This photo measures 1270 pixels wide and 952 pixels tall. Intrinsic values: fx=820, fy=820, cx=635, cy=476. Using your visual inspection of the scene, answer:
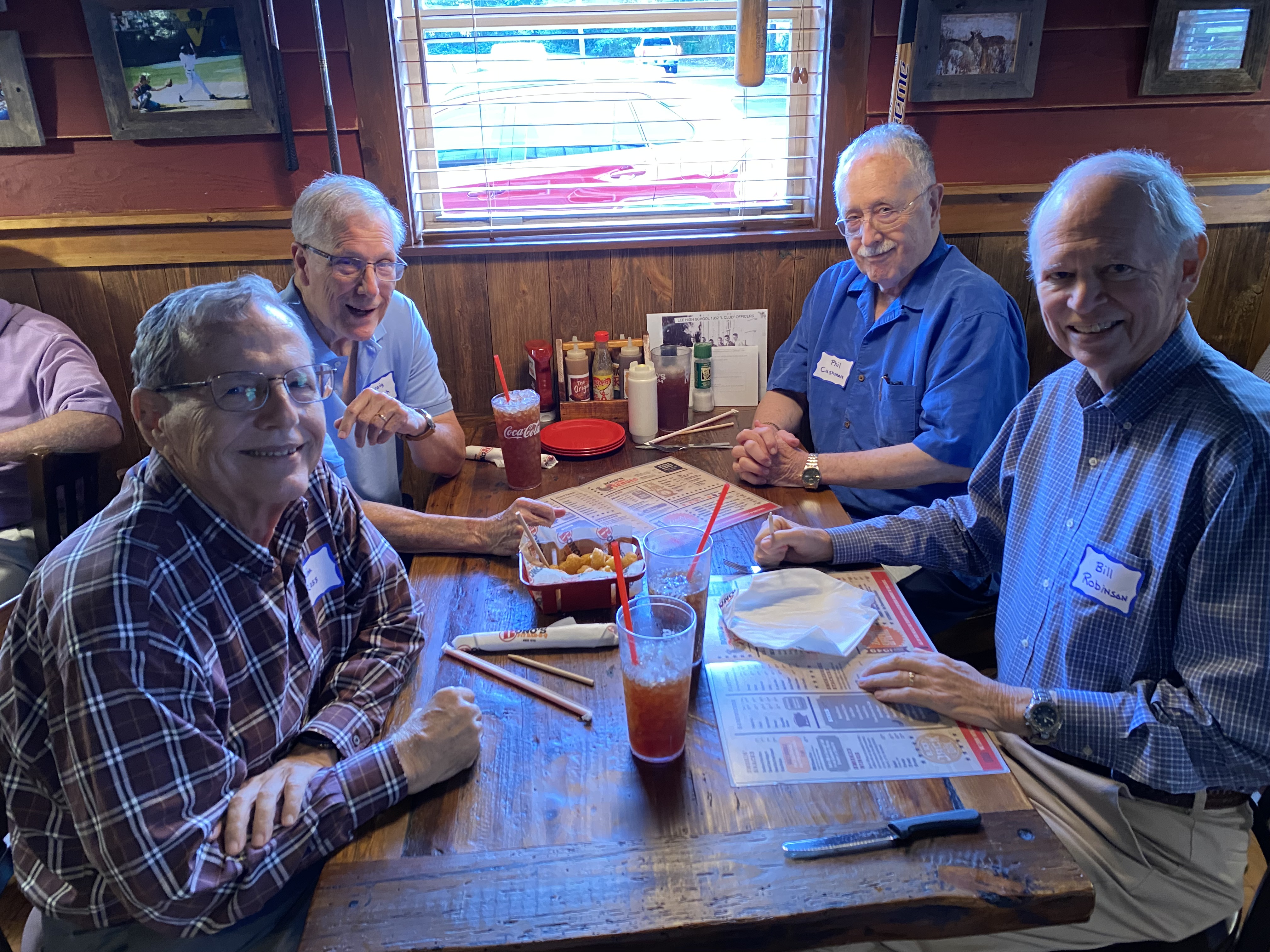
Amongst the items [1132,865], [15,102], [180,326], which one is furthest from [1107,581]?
[15,102]

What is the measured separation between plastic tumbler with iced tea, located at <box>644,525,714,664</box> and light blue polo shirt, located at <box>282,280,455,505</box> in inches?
34.4

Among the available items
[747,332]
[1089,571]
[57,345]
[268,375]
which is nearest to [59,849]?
[268,375]

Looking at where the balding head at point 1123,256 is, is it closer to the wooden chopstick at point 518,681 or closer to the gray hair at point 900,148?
the gray hair at point 900,148

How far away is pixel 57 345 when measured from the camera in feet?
7.61

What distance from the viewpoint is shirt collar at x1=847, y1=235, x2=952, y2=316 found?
2.04m

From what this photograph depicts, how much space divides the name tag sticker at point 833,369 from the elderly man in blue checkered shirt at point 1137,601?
84 centimetres

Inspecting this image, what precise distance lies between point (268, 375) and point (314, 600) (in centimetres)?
35

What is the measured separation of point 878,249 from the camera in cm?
205

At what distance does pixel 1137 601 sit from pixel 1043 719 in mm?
224

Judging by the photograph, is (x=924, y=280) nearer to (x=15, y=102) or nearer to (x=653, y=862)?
(x=653, y=862)

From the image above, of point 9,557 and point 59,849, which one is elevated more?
point 59,849

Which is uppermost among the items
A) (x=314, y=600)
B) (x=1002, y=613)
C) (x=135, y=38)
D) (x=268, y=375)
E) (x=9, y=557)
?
(x=135, y=38)

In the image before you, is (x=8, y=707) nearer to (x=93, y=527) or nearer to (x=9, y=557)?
(x=93, y=527)

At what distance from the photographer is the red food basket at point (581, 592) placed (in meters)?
1.32
